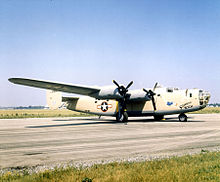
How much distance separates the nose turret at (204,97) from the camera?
949 inches

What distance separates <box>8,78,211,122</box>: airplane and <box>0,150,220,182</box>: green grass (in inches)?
637

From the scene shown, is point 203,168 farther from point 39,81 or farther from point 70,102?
point 70,102

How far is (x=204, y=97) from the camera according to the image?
24.2 m

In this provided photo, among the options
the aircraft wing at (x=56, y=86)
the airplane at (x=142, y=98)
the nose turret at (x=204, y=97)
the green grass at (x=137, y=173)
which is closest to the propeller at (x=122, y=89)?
the airplane at (x=142, y=98)

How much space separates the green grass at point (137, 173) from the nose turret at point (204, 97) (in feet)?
59.9

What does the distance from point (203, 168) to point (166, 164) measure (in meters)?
0.94

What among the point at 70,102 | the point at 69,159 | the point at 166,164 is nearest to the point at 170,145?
the point at 166,164

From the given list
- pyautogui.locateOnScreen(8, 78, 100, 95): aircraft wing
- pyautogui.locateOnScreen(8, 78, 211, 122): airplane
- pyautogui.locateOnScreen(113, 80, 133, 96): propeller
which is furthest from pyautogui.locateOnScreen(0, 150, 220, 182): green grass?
pyautogui.locateOnScreen(113, 80, 133, 96): propeller

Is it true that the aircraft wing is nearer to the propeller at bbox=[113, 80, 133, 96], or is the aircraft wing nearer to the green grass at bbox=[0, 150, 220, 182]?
the propeller at bbox=[113, 80, 133, 96]

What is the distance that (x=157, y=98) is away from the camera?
25.7 metres

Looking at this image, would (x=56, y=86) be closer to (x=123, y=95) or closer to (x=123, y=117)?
(x=123, y=95)

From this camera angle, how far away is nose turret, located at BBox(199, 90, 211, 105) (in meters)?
24.1

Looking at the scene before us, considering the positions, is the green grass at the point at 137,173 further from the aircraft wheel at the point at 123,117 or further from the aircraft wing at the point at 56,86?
the aircraft wheel at the point at 123,117

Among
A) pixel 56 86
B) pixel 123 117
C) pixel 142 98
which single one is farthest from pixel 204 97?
pixel 56 86
